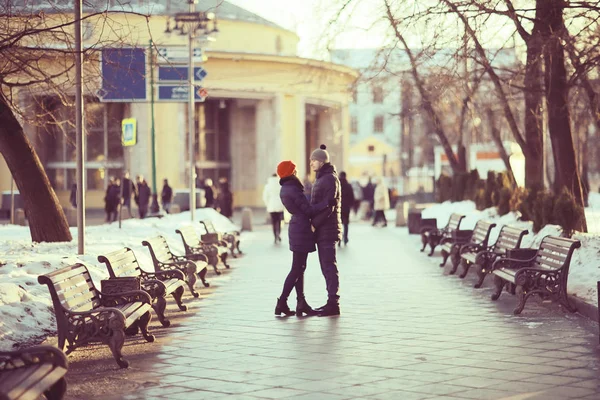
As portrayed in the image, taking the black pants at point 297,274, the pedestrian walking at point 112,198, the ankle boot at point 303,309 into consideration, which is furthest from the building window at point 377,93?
the ankle boot at point 303,309

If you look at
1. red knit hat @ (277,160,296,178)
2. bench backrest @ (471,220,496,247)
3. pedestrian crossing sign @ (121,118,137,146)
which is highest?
pedestrian crossing sign @ (121,118,137,146)

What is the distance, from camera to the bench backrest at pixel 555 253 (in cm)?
1259

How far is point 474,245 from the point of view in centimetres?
1784

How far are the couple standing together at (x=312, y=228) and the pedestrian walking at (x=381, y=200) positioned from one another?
2320cm

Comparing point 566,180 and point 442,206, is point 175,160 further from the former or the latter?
point 566,180

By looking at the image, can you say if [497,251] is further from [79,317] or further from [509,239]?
[79,317]

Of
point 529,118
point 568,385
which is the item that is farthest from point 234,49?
point 568,385

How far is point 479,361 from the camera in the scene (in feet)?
30.9

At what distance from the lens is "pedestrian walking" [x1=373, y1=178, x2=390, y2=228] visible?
36.8 m

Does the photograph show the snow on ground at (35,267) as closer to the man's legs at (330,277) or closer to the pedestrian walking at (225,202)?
the man's legs at (330,277)

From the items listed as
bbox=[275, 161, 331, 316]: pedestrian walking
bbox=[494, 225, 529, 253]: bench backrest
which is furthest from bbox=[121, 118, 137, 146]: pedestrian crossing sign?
bbox=[275, 161, 331, 316]: pedestrian walking

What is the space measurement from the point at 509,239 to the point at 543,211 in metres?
3.42

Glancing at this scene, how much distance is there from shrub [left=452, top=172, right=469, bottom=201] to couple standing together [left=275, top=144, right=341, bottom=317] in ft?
79.3

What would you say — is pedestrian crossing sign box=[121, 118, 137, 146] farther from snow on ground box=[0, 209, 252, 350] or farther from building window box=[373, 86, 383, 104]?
building window box=[373, 86, 383, 104]
